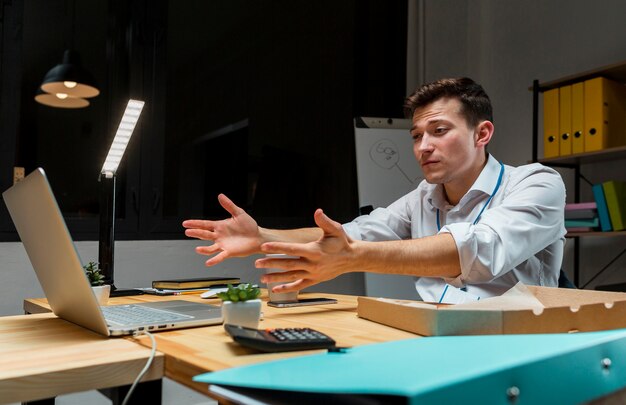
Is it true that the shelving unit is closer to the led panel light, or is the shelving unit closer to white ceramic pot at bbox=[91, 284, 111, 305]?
the led panel light

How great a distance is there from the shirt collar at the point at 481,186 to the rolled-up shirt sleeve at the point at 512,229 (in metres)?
0.07

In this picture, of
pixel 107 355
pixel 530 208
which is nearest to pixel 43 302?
pixel 107 355

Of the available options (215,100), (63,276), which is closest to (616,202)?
(215,100)

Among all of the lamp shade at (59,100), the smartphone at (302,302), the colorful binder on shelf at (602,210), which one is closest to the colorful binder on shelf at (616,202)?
the colorful binder on shelf at (602,210)

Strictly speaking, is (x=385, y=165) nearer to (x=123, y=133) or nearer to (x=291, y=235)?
(x=291, y=235)

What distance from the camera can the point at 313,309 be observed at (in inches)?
48.4

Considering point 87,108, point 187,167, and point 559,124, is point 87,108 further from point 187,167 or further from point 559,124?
point 559,124

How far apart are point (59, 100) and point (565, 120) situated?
8.31ft

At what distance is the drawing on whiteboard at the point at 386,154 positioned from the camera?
3.32 metres

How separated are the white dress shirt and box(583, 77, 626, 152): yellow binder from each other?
1216mm

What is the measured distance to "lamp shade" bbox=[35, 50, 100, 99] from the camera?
2.52 meters

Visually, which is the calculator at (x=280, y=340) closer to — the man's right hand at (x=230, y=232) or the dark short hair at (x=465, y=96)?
the man's right hand at (x=230, y=232)

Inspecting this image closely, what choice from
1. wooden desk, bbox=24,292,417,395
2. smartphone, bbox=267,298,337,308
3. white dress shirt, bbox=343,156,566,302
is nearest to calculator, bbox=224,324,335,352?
wooden desk, bbox=24,292,417,395

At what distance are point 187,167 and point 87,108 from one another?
600 mm
